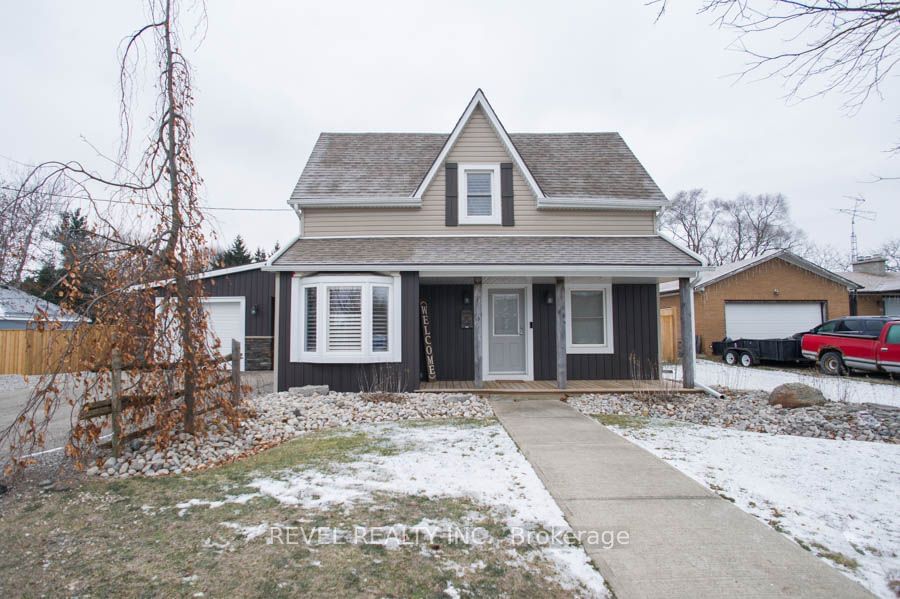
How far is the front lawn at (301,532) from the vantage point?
2.72m

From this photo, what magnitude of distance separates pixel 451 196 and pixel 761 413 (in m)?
7.38

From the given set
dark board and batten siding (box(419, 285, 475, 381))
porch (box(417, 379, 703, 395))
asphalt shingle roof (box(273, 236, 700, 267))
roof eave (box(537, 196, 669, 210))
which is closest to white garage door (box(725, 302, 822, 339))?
roof eave (box(537, 196, 669, 210))

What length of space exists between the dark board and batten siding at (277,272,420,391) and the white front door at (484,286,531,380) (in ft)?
7.03

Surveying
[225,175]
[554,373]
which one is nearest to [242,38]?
[554,373]

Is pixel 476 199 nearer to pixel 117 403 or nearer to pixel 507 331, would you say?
pixel 507 331

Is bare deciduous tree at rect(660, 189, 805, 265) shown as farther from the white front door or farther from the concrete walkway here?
the concrete walkway

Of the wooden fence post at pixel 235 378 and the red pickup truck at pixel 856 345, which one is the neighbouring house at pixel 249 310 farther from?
the red pickup truck at pixel 856 345

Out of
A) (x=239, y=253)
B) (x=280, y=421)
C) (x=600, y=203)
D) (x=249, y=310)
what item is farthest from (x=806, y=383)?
(x=239, y=253)

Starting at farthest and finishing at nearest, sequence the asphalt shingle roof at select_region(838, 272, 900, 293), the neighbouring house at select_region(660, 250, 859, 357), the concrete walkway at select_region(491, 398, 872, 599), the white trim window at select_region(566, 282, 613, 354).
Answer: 1. the asphalt shingle roof at select_region(838, 272, 900, 293)
2. the neighbouring house at select_region(660, 250, 859, 357)
3. the white trim window at select_region(566, 282, 613, 354)
4. the concrete walkway at select_region(491, 398, 872, 599)

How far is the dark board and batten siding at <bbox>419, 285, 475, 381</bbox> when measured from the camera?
34.4ft

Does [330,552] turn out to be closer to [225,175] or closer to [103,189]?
[103,189]

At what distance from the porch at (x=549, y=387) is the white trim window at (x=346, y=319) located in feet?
4.23

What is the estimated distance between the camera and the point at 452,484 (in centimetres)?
429

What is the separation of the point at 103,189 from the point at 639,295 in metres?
10.1
